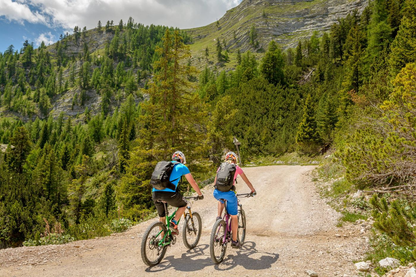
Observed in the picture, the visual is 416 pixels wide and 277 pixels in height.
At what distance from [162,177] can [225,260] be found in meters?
2.42

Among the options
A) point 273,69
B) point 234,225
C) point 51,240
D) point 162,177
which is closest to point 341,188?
point 234,225

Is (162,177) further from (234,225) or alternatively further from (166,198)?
(234,225)

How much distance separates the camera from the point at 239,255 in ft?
18.0

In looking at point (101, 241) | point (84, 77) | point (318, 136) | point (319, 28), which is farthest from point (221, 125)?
point (84, 77)

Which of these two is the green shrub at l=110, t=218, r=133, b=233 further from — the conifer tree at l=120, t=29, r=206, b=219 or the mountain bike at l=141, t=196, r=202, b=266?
the conifer tree at l=120, t=29, r=206, b=219

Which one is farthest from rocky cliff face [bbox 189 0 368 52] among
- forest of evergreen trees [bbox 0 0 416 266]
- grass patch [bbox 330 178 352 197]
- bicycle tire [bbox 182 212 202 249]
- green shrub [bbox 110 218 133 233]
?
bicycle tire [bbox 182 212 202 249]

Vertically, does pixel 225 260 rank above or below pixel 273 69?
below

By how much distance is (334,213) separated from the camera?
8539 mm

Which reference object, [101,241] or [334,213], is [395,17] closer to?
[334,213]

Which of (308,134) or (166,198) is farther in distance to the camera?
(308,134)

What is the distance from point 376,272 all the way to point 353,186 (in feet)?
19.3

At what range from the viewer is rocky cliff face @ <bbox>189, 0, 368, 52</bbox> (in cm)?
13938

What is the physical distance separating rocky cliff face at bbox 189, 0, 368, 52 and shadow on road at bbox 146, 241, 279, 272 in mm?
146697

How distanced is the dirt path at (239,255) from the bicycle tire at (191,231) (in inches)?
7.8
